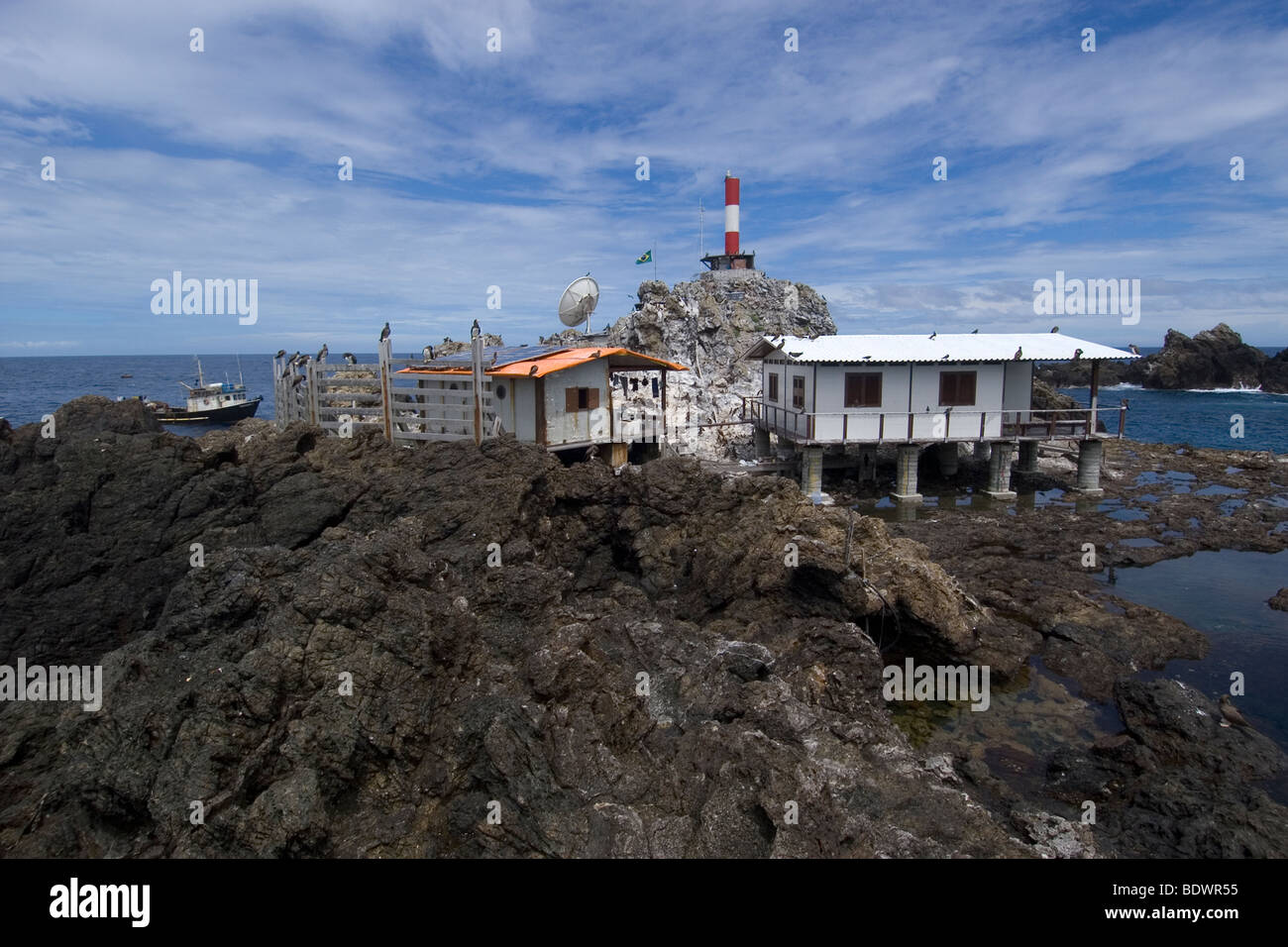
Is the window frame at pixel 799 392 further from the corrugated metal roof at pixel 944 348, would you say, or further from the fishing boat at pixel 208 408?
the fishing boat at pixel 208 408

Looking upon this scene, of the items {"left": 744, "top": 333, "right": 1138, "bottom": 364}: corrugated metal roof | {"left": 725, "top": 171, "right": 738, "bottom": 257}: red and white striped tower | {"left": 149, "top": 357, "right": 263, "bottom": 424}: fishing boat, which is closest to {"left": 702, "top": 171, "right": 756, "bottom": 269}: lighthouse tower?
{"left": 725, "top": 171, "right": 738, "bottom": 257}: red and white striped tower

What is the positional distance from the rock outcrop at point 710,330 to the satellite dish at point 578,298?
293 inches

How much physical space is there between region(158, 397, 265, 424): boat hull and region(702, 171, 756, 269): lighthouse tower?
36470 mm

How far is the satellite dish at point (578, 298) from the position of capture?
32156 mm

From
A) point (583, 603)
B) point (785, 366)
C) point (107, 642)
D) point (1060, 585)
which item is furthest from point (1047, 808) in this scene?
point (785, 366)

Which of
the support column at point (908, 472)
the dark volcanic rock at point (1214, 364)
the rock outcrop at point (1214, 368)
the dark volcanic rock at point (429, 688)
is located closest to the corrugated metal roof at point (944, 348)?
the support column at point (908, 472)

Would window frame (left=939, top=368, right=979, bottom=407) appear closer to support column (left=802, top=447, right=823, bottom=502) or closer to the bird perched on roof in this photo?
support column (left=802, top=447, right=823, bottom=502)

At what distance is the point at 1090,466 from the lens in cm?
2934

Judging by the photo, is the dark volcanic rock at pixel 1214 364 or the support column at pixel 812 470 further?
the dark volcanic rock at pixel 1214 364

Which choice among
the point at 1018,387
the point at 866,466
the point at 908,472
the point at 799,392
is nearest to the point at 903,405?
the point at 908,472

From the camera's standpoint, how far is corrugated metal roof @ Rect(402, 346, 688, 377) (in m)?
21.4

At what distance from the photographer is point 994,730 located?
12156 millimetres

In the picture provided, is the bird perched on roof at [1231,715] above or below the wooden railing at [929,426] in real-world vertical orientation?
below

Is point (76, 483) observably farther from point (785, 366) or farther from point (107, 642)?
point (785, 366)
